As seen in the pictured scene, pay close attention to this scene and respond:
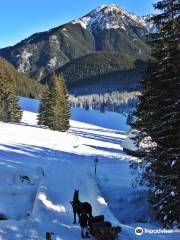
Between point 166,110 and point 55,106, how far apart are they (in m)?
56.4

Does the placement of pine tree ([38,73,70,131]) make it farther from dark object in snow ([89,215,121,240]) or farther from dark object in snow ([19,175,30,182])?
dark object in snow ([89,215,121,240])

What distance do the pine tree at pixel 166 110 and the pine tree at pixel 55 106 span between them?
5549cm

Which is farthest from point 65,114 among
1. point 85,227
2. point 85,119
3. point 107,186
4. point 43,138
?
point 85,119

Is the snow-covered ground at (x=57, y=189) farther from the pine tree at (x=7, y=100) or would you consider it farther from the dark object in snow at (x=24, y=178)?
the pine tree at (x=7, y=100)

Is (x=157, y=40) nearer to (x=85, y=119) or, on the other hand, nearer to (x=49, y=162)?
(x=49, y=162)

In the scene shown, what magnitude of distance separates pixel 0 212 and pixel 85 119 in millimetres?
161695

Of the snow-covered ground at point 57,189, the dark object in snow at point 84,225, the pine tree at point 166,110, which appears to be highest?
the pine tree at point 166,110

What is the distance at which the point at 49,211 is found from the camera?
846 inches

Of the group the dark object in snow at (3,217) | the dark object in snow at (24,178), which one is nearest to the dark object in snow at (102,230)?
the dark object in snow at (3,217)

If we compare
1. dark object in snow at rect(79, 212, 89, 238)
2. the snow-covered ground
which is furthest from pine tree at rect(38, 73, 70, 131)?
dark object in snow at rect(79, 212, 89, 238)

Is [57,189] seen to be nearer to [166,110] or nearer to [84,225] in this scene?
[166,110]

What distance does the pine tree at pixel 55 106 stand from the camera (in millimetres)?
78125

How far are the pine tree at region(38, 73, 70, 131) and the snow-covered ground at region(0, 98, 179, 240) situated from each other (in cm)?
1829

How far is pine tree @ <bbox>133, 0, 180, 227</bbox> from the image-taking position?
2135cm
